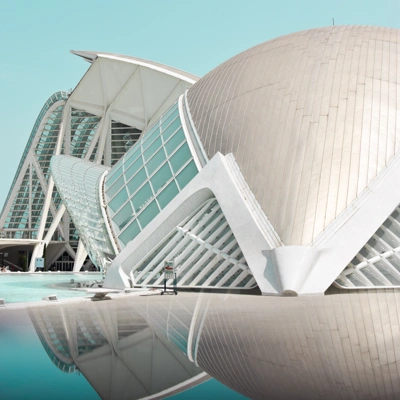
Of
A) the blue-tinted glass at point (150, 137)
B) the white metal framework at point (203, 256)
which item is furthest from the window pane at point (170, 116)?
the white metal framework at point (203, 256)

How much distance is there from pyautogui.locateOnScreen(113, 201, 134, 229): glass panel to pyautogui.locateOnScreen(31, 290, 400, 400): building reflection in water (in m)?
11.1

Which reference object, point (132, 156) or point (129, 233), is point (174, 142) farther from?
point (129, 233)

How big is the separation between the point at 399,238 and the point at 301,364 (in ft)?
41.1

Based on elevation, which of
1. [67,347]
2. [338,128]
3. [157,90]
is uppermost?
[157,90]

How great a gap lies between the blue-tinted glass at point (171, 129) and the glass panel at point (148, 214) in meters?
3.98

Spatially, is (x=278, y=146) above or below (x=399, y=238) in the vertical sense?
above

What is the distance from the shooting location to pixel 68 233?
65.0 metres

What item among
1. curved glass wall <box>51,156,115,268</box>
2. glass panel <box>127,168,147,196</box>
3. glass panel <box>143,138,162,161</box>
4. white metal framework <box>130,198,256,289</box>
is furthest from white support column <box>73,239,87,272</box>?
white metal framework <box>130,198,256,289</box>

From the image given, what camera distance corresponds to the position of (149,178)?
24.1 m

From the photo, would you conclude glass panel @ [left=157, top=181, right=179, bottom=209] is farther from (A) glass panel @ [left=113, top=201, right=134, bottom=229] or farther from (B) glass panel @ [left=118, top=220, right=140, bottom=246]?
(A) glass panel @ [left=113, top=201, right=134, bottom=229]

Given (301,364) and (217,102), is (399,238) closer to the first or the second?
(217,102)

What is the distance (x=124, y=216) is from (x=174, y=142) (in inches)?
160

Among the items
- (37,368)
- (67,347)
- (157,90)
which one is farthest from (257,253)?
(157,90)

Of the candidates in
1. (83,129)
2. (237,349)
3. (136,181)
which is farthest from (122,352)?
(83,129)
